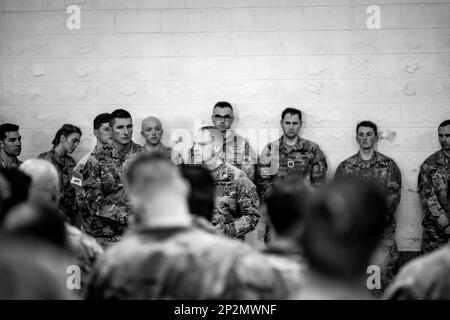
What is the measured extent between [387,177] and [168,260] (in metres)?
4.79

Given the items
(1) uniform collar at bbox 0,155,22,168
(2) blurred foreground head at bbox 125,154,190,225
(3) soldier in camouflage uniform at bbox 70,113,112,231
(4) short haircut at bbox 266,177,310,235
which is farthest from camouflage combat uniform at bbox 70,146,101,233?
(2) blurred foreground head at bbox 125,154,190,225

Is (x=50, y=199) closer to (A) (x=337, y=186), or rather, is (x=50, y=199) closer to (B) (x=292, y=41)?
(A) (x=337, y=186)

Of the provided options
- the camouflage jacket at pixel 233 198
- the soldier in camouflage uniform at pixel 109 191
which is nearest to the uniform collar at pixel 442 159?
the camouflage jacket at pixel 233 198

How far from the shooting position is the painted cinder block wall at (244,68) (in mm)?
7078

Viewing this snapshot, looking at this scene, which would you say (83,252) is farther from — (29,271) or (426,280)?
(426,280)

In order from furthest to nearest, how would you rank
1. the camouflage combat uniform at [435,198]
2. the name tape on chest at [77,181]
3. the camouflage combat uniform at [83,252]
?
the camouflage combat uniform at [435,198]
the name tape on chest at [77,181]
the camouflage combat uniform at [83,252]

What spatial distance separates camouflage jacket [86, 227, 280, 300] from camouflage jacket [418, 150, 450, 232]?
4.55m

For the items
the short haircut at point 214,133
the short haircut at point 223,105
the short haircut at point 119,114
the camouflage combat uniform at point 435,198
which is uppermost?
the short haircut at point 223,105

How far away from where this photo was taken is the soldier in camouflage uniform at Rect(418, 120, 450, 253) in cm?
651

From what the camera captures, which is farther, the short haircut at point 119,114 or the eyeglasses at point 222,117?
the eyeglasses at point 222,117

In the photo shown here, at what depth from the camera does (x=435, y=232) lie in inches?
261

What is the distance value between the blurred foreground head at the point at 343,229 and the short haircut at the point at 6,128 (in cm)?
565

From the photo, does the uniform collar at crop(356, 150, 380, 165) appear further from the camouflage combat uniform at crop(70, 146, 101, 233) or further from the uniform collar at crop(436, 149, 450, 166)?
the camouflage combat uniform at crop(70, 146, 101, 233)

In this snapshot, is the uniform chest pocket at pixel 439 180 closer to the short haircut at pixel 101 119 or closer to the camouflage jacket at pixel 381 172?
the camouflage jacket at pixel 381 172
